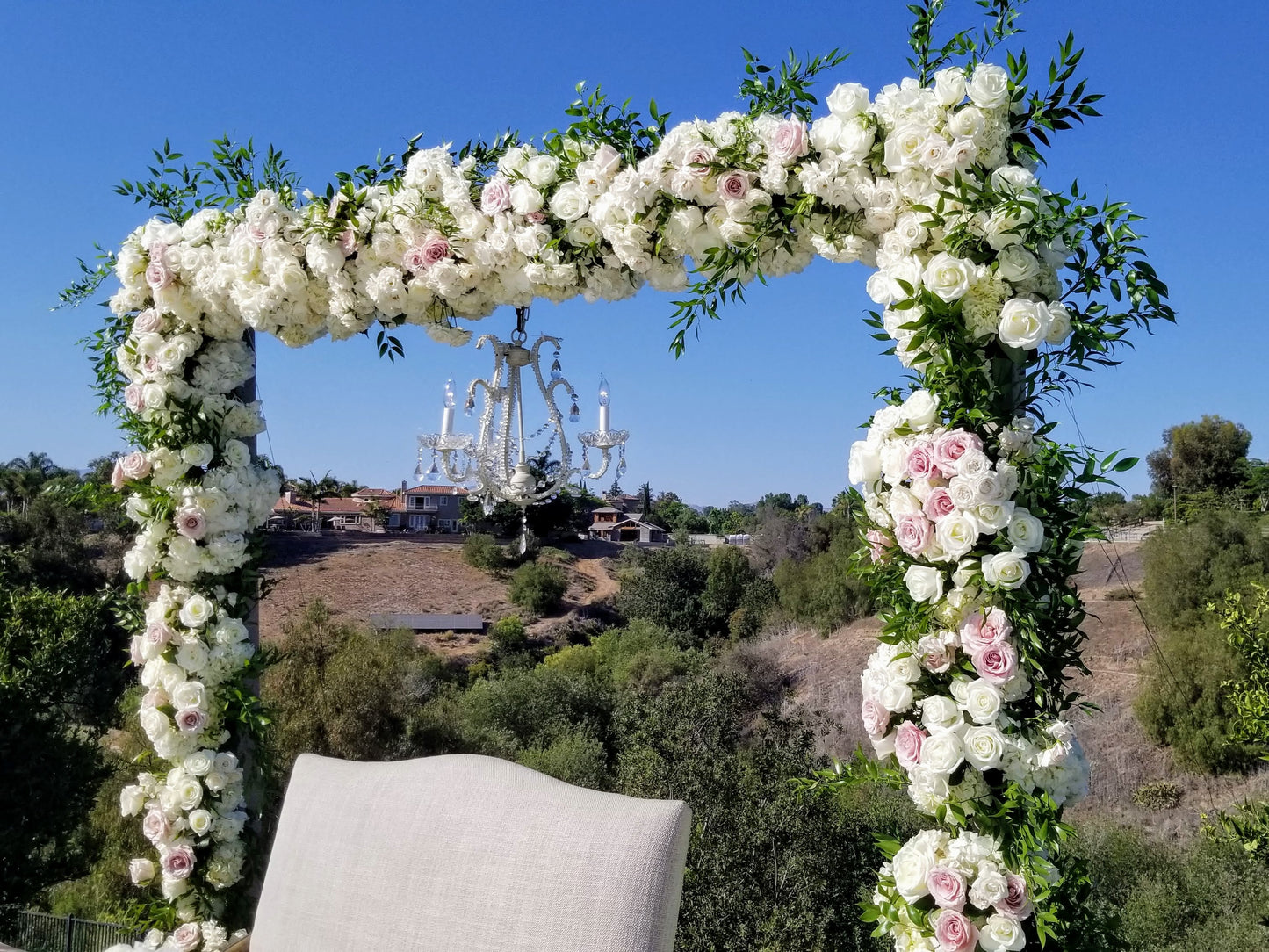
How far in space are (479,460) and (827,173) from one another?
1.41 m

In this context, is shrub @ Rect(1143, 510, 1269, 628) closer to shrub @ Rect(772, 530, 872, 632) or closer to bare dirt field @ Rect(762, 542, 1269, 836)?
bare dirt field @ Rect(762, 542, 1269, 836)

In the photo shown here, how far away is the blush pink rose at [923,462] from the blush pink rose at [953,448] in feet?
0.07

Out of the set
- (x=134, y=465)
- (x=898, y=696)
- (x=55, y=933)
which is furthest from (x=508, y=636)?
(x=898, y=696)

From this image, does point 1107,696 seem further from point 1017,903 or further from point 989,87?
point 989,87

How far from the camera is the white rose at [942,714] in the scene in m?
2.03

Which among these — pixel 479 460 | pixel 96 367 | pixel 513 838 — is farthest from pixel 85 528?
pixel 513 838

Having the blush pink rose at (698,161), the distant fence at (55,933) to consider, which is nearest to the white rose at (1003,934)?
the blush pink rose at (698,161)

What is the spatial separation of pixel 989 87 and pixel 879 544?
102cm

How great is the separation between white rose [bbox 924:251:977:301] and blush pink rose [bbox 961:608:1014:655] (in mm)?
669

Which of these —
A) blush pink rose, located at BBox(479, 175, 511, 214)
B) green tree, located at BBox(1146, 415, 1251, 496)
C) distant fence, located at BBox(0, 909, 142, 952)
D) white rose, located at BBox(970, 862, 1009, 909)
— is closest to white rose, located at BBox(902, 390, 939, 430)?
white rose, located at BBox(970, 862, 1009, 909)

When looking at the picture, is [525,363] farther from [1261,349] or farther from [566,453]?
[1261,349]

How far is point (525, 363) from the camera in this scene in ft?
10.3

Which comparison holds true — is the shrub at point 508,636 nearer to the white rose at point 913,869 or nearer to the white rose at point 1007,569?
the white rose at point 913,869

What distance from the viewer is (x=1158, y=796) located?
11.3 meters
